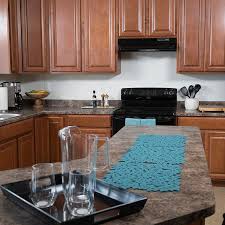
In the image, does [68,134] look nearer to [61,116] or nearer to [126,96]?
[61,116]

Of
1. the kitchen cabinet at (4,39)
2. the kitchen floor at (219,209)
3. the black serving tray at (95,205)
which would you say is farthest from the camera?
the kitchen cabinet at (4,39)

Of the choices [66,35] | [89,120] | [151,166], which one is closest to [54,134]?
[89,120]

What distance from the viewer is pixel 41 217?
1116mm

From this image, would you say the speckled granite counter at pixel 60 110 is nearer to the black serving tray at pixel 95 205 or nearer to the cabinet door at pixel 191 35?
the cabinet door at pixel 191 35

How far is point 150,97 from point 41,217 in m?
3.75

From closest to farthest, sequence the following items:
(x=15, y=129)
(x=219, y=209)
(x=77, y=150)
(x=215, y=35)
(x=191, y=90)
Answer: (x=77, y=150) < (x=219, y=209) < (x=15, y=129) < (x=215, y=35) < (x=191, y=90)

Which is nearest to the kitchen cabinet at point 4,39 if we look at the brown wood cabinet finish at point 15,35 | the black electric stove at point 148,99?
the brown wood cabinet finish at point 15,35

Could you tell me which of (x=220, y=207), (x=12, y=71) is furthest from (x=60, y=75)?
(x=220, y=207)

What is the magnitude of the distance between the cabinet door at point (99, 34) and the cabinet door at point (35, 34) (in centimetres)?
50

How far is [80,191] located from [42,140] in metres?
3.22

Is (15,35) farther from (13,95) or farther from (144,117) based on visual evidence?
(144,117)

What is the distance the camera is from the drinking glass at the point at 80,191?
3.95 feet

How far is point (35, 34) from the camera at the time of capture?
15.0ft

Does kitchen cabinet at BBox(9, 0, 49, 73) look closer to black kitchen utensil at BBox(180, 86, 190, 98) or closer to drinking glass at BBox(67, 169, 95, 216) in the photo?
black kitchen utensil at BBox(180, 86, 190, 98)
